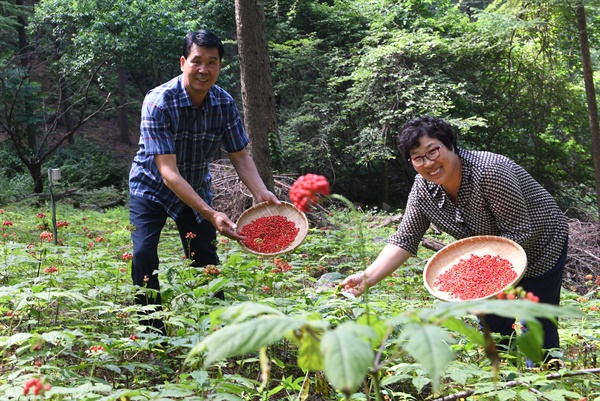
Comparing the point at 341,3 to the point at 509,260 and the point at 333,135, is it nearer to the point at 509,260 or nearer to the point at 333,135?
the point at 333,135

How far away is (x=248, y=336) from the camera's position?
84 cm

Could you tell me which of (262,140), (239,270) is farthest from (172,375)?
(262,140)

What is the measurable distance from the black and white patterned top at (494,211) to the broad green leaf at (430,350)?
207 centimetres

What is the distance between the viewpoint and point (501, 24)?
9.95 meters

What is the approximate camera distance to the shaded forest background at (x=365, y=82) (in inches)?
567

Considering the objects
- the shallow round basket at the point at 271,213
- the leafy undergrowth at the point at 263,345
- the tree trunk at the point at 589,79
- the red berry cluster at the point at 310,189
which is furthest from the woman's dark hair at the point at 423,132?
the tree trunk at the point at 589,79

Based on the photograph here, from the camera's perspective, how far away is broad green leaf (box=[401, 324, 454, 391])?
0.74 meters

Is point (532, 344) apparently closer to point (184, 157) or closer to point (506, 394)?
point (506, 394)

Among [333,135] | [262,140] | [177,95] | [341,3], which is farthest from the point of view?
[341,3]

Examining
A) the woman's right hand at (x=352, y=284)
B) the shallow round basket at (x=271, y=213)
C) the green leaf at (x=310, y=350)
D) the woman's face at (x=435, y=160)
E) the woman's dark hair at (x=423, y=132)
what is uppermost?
the woman's dark hair at (x=423, y=132)

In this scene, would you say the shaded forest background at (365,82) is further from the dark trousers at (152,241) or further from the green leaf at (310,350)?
the green leaf at (310,350)

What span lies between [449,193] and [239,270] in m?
1.44

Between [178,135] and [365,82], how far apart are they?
39.5 feet

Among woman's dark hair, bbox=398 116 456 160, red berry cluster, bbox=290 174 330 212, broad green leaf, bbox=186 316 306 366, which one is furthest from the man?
broad green leaf, bbox=186 316 306 366
